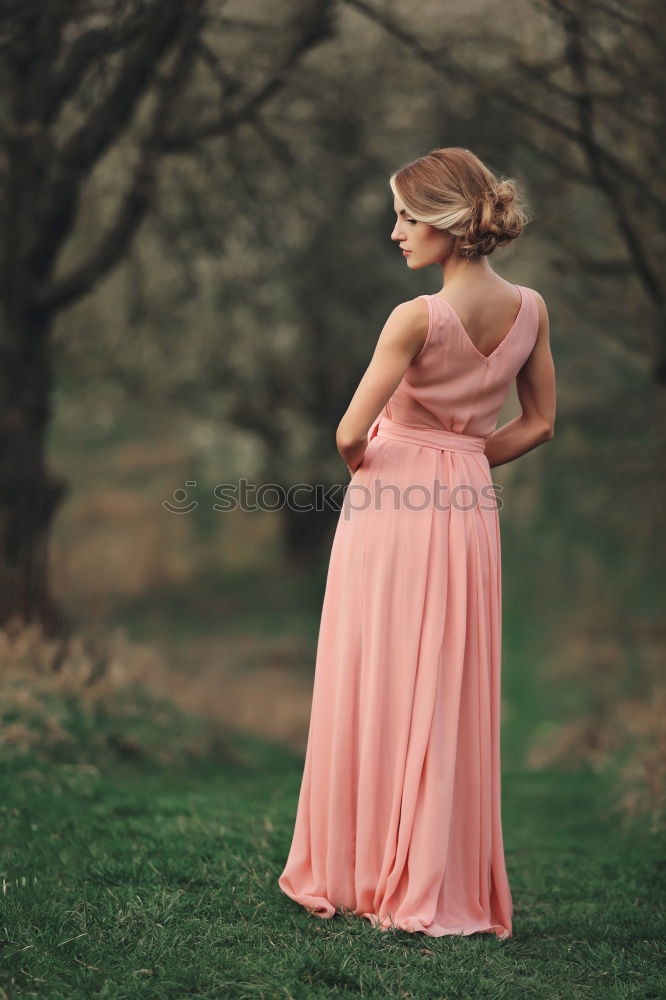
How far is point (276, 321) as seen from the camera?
42.3 ft

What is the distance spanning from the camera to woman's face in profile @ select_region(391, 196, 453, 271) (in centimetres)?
337

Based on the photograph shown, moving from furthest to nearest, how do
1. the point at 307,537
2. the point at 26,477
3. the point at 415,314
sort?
the point at 307,537
the point at 26,477
the point at 415,314

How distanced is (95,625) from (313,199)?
16.3 ft

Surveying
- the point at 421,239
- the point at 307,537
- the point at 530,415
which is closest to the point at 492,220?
the point at 421,239

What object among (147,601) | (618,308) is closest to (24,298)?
(618,308)

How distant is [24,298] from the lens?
7922 millimetres

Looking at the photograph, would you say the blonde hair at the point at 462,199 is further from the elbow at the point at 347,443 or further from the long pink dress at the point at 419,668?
the elbow at the point at 347,443

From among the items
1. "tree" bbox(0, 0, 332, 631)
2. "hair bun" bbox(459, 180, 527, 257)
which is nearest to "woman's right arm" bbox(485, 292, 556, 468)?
"hair bun" bbox(459, 180, 527, 257)

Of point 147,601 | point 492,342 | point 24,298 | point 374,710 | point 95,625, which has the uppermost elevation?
point 24,298

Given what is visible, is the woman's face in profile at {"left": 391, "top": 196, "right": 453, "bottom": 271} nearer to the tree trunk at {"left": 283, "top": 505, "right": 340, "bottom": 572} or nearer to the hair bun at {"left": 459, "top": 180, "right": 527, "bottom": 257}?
the hair bun at {"left": 459, "top": 180, "right": 527, "bottom": 257}

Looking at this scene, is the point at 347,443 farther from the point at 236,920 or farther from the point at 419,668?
the point at 236,920

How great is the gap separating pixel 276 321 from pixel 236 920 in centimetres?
1006

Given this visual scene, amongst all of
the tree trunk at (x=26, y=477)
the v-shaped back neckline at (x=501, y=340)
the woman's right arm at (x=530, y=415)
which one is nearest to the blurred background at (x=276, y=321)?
the tree trunk at (x=26, y=477)

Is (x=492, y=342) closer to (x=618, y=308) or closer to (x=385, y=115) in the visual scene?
(x=618, y=308)
